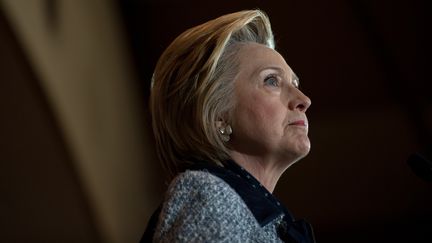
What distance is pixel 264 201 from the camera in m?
1.39

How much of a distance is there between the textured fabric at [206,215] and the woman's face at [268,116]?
26cm

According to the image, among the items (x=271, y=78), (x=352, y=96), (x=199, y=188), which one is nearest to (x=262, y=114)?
(x=271, y=78)

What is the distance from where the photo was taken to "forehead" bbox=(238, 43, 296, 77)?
1.69 m

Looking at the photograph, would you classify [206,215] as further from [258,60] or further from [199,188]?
[258,60]

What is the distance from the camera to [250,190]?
1414mm

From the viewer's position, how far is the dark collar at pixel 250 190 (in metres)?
1.35

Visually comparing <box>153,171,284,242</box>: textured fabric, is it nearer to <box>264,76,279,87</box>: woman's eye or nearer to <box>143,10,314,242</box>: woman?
<box>143,10,314,242</box>: woman

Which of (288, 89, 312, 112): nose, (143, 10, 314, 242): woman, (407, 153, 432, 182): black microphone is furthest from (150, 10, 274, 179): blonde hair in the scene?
(407, 153, 432, 182): black microphone

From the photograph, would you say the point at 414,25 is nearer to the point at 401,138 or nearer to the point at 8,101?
the point at 401,138

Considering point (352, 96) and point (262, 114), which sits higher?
point (262, 114)

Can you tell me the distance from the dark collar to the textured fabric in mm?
20

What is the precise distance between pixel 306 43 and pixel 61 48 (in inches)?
69.8

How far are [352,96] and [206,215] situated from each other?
415 cm

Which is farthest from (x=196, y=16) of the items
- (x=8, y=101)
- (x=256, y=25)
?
(x=256, y=25)
